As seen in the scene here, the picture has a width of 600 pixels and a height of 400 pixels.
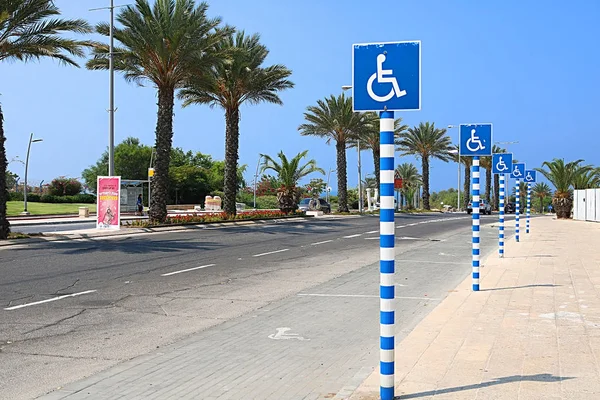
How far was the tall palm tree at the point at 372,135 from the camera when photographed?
58250 mm

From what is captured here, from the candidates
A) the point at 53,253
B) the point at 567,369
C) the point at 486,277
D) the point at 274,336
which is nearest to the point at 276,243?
the point at 53,253

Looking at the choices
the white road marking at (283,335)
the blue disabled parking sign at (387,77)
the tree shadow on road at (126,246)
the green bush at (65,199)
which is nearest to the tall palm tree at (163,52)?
the tree shadow on road at (126,246)

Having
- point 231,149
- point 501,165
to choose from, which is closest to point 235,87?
point 231,149

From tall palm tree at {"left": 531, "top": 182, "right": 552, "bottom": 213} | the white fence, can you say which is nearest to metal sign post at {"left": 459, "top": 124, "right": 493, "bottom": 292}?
the white fence

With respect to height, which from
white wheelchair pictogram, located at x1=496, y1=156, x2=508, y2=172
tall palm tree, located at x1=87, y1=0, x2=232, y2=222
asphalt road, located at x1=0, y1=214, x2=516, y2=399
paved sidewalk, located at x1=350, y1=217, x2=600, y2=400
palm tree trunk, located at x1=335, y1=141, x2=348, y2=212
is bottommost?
asphalt road, located at x1=0, y1=214, x2=516, y2=399

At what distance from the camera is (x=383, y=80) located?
5590 mm

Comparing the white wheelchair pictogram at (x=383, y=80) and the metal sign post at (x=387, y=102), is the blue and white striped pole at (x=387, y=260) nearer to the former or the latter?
the metal sign post at (x=387, y=102)

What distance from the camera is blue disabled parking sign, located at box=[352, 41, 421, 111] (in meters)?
5.53

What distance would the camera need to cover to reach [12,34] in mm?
24656

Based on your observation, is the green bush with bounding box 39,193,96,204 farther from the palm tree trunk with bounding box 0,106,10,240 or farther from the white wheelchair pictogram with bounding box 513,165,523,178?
the white wheelchair pictogram with bounding box 513,165,523,178

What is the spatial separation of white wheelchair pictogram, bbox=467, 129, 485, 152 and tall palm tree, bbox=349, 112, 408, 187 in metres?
42.0

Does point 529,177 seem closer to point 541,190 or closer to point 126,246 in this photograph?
point 126,246

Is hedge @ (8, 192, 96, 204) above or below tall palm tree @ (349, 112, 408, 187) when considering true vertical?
below

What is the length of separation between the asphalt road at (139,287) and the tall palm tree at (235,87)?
15985 mm
